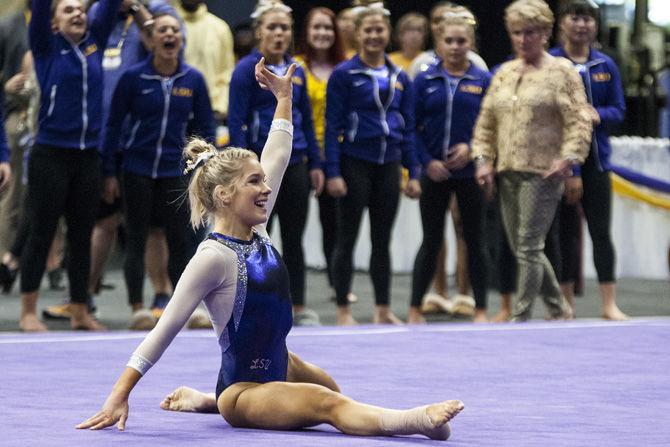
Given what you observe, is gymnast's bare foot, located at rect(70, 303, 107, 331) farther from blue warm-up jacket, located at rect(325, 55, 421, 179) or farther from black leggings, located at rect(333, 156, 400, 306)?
blue warm-up jacket, located at rect(325, 55, 421, 179)

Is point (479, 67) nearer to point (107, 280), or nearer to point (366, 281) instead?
point (366, 281)

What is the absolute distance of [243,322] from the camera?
13.9 ft

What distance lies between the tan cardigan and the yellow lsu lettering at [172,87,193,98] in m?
1.49

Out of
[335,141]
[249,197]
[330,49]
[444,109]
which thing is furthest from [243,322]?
[330,49]

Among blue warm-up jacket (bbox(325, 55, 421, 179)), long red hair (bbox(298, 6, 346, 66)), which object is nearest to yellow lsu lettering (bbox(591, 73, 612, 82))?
blue warm-up jacket (bbox(325, 55, 421, 179))

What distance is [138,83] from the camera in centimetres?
737

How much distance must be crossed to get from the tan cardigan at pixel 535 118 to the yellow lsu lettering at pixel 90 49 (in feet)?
6.53

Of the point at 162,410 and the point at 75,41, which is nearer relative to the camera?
the point at 162,410

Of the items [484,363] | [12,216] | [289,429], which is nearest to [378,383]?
[484,363]

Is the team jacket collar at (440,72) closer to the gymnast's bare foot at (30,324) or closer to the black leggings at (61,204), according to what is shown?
the black leggings at (61,204)

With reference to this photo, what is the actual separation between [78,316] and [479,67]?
2585 mm

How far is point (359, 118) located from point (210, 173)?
10.9 ft

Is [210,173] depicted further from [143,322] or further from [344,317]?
[344,317]

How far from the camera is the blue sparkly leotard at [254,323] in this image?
4.24 metres
